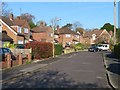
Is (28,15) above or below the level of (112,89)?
above

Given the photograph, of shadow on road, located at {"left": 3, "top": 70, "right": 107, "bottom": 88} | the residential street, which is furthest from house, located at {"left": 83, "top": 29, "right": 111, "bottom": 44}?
shadow on road, located at {"left": 3, "top": 70, "right": 107, "bottom": 88}

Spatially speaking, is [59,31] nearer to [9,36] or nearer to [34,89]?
[9,36]

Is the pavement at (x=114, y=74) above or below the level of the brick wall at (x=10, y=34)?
below

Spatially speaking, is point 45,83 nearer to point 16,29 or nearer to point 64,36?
point 16,29

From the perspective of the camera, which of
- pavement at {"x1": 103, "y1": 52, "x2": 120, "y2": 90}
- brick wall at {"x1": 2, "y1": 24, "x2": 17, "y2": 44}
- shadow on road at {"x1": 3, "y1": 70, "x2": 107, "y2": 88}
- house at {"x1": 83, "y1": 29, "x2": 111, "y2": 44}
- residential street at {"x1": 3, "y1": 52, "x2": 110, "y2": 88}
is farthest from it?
house at {"x1": 83, "y1": 29, "x2": 111, "y2": 44}

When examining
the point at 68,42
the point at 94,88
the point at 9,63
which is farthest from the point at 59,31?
the point at 94,88

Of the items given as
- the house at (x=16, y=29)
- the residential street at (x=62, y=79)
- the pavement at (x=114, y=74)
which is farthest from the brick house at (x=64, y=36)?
the residential street at (x=62, y=79)

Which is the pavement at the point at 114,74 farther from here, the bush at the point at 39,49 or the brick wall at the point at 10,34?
the brick wall at the point at 10,34

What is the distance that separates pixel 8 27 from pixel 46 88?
47.7m

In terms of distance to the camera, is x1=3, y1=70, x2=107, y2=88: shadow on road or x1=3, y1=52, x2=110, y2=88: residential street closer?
x1=3, y1=70, x2=107, y2=88: shadow on road

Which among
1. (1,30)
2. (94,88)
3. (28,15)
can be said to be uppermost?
(28,15)

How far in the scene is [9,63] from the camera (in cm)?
2336

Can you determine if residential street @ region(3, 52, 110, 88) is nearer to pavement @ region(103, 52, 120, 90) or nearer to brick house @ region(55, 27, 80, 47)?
pavement @ region(103, 52, 120, 90)

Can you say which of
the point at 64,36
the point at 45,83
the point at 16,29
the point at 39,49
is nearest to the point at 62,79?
the point at 45,83
